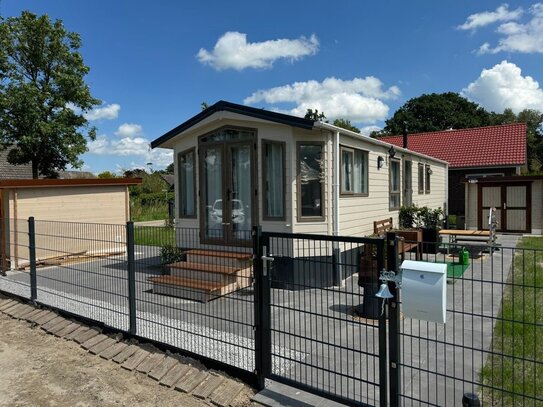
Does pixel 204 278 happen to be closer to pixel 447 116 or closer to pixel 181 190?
pixel 181 190

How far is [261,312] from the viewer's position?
11.9ft

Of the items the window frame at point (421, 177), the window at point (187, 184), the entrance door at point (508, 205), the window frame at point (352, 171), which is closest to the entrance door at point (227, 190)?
the window at point (187, 184)

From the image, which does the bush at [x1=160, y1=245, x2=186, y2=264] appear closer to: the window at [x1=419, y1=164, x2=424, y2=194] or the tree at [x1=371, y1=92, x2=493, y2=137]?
the window at [x1=419, y1=164, x2=424, y2=194]

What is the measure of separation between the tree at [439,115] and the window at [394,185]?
122 ft

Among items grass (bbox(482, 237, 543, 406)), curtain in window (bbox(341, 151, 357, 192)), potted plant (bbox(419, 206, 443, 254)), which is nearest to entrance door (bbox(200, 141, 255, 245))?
curtain in window (bbox(341, 151, 357, 192))

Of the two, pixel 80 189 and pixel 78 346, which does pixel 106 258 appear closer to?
pixel 78 346

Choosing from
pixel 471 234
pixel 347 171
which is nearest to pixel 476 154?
pixel 471 234

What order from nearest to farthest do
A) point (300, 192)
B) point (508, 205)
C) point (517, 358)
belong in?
point (517, 358) < point (300, 192) < point (508, 205)

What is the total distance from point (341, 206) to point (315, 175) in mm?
826

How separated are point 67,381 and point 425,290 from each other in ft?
11.3

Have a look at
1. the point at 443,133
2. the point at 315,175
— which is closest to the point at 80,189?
the point at 315,175

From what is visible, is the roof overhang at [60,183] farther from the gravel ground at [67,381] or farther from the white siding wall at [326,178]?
the gravel ground at [67,381]

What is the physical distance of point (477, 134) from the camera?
2258cm

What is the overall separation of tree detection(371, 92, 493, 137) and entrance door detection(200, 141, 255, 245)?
41441 millimetres
